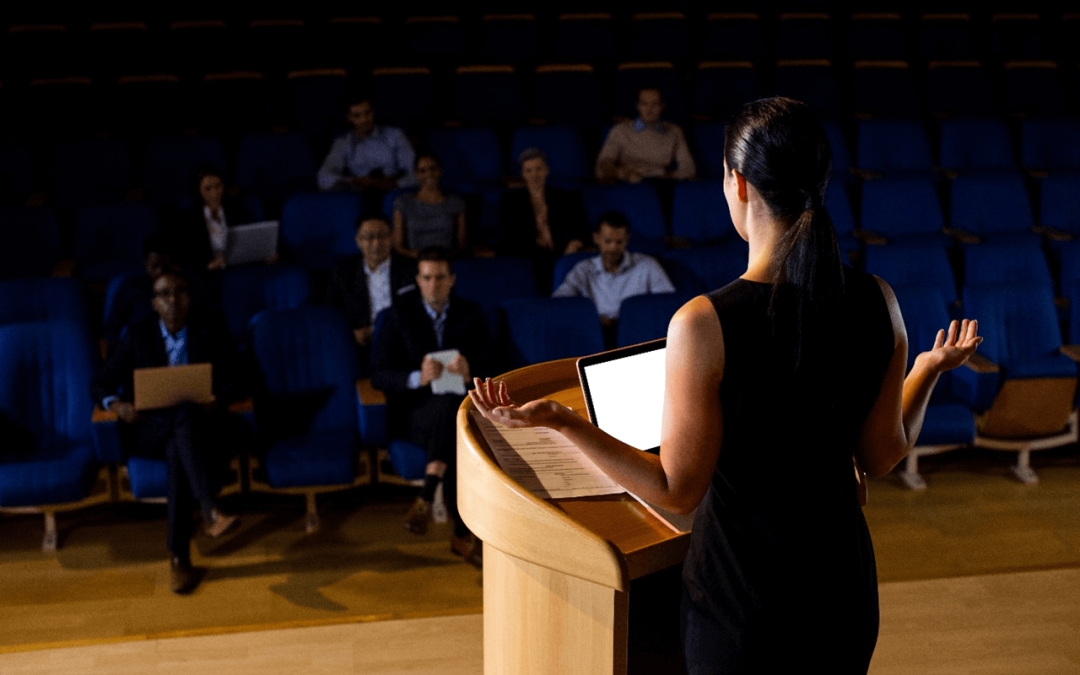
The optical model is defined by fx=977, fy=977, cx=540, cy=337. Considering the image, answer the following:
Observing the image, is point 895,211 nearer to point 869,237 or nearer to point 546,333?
point 869,237

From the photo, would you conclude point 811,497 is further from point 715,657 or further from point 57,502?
point 57,502

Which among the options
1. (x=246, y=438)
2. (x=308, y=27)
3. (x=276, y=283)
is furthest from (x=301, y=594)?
(x=308, y=27)

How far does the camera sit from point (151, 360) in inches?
70.7

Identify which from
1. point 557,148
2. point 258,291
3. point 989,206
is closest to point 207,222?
point 258,291

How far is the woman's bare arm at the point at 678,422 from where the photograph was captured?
1.71 ft

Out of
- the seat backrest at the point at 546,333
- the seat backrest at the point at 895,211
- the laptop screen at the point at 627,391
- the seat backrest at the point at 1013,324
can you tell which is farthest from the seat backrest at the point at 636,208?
the laptop screen at the point at 627,391

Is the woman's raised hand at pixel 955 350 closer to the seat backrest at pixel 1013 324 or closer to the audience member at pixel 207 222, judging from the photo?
the seat backrest at pixel 1013 324

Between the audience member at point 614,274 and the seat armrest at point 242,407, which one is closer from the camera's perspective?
the seat armrest at point 242,407

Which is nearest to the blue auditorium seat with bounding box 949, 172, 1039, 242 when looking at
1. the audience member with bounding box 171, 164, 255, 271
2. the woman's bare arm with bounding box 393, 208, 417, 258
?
the woman's bare arm with bounding box 393, 208, 417, 258

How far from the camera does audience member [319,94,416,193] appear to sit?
9.09 ft

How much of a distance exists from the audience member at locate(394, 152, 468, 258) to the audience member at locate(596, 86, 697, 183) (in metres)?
0.56

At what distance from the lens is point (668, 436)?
547mm

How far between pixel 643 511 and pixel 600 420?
4.1 inches

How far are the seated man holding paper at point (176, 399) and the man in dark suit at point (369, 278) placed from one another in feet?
1.25
